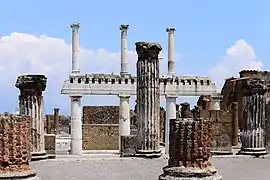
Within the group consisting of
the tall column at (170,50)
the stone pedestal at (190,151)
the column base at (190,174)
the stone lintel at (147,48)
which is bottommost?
the column base at (190,174)

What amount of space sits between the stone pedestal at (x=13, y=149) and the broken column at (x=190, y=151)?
7.28 feet

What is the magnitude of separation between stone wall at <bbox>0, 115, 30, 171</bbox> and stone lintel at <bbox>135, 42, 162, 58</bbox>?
566cm

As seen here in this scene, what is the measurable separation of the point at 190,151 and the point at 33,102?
5.99 metres

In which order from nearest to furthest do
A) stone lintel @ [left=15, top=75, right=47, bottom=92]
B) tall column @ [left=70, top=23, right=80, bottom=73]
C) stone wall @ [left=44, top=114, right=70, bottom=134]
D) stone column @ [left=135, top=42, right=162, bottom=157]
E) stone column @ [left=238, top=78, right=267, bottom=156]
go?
1. stone column @ [left=135, top=42, right=162, bottom=157]
2. stone lintel @ [left=15, top=75, right=47, bottom=92]
3. stone column @ [left=238, top=78, right=267, bottom=156]
4. tall column @ [left=70, top=23, right=80, bottom=73]
5. stone wall @ [left=44, top=114, right=70, bottom=134]

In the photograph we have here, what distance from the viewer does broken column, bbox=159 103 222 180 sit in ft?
26.3

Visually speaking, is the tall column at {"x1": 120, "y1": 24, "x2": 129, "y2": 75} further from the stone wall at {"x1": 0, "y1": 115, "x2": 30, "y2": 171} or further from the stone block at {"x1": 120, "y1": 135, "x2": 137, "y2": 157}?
the stone wall at {"x1": 0, "y1": 115, "x2": 30, "y2": 171}

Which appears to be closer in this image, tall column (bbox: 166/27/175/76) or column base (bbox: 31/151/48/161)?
column base (bbox: 31/151/48/161)

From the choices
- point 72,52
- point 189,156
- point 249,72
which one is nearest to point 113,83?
point 72,52

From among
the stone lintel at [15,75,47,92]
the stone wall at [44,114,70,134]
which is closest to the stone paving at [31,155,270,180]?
the stone lintel at [15,75,47,92]

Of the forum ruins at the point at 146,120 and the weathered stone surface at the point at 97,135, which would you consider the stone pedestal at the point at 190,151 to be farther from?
the weathered stone surface at the point at 97,135

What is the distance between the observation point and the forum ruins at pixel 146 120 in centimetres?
795

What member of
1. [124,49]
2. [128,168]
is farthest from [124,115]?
[128,168]

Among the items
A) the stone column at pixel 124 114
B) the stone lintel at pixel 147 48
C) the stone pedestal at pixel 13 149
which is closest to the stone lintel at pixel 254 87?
the stone lintel at pixel 147 48

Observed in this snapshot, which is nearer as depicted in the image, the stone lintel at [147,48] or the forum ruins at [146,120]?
the forum ruins at [146,120]
